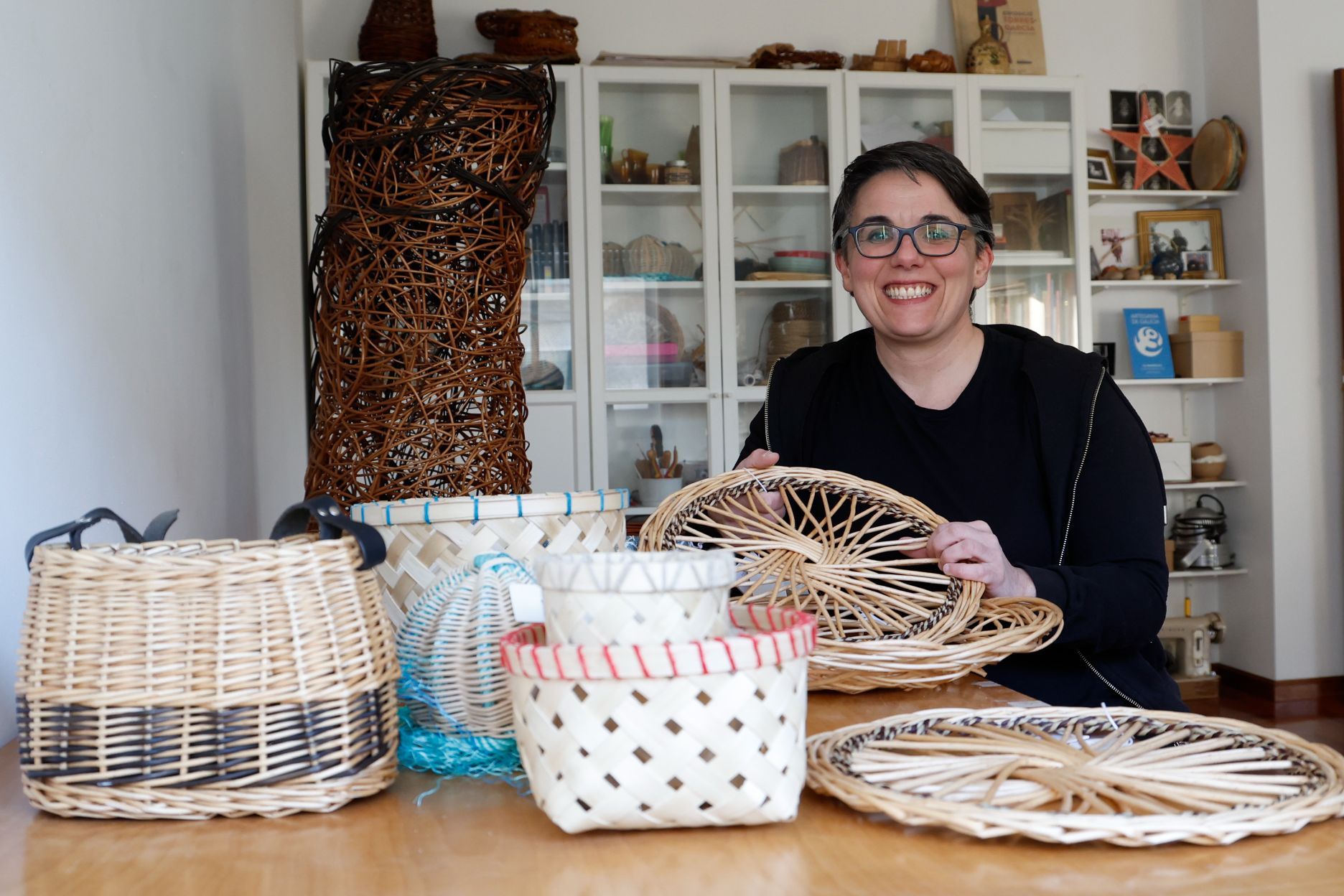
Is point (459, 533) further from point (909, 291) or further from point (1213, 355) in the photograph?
point (1213, 355)

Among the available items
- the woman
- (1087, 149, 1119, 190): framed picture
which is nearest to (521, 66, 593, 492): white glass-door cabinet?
the woman

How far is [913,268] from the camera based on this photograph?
1.69 m

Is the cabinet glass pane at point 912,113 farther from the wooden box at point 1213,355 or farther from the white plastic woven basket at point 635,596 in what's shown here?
the white plastic woven basket at point 635,596

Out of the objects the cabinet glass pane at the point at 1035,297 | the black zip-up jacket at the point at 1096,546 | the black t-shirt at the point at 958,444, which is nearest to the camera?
the black zip-up jacket at the point at 1096,546

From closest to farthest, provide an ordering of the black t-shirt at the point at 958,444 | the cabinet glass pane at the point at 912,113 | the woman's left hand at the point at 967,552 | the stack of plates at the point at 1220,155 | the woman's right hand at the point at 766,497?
the woman's left hand at the point at 967,552
the woman's right hand at the point at 766,497
the black t-shirt at the point at 958,444
the cabinet glass pane at the point at 912,113
the stack of plates at the point at 1220,155

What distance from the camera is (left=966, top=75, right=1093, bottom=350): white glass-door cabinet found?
3896 millimetres

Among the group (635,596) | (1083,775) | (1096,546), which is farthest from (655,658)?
(1096,546)

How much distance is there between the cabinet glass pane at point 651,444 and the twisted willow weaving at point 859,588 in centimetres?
250

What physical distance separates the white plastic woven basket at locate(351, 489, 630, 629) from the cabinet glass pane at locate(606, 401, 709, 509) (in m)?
2.83

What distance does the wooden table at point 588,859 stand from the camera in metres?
0.55

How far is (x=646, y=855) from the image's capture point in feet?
1.94

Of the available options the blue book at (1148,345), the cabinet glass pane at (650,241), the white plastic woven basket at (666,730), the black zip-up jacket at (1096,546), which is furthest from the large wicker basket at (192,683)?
the blue book at (1148,345)

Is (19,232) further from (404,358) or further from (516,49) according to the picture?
(516,49)

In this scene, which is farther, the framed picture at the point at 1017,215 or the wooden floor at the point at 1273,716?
the framed picture at the point at 1017,215
